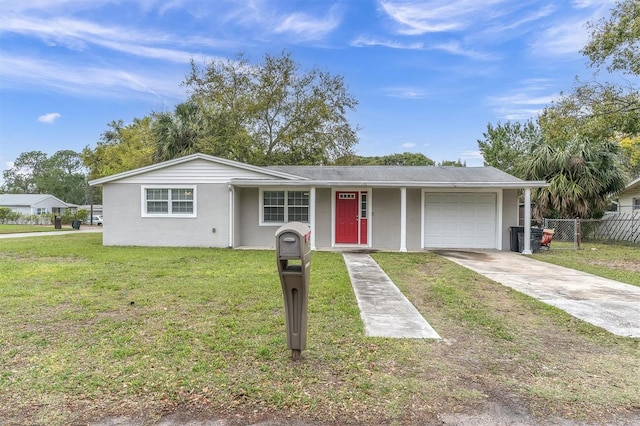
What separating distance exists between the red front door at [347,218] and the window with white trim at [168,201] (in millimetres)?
5014

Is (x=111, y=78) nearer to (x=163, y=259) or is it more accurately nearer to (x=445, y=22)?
(x=163, y=259)

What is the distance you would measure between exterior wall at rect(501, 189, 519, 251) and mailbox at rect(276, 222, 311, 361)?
11877 mm

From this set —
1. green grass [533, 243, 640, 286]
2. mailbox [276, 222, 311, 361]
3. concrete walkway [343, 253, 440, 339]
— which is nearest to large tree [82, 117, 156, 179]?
concrete walkway [343, 253, 440, 339]

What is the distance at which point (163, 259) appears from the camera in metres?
9.75

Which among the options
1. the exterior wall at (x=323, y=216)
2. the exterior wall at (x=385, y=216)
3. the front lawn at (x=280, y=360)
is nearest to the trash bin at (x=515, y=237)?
the exterior wall at (x=385, y=216)

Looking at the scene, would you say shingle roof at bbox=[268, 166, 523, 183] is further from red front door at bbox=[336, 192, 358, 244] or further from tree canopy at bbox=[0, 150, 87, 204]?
tree canopy at bbox=[0, 150, 87, 204]

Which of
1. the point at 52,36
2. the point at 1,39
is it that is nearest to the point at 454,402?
the point at 52,36

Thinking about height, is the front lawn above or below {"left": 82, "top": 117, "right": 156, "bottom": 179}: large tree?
below

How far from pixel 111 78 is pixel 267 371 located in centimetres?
1962

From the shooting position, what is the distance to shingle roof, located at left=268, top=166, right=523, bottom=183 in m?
13.0

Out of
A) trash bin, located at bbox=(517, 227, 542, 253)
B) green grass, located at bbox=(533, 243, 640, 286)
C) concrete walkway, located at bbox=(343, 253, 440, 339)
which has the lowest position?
green grass, located at bbox=(533, 243, 640, 286)

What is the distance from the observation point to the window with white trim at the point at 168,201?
12.9 meters

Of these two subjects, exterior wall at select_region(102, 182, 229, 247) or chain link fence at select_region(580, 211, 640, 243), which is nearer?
exterior wall at select_region(102, 182, 229, 247)

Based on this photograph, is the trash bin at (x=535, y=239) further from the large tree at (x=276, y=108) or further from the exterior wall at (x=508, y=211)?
the large tree at (x=276, y=108)
